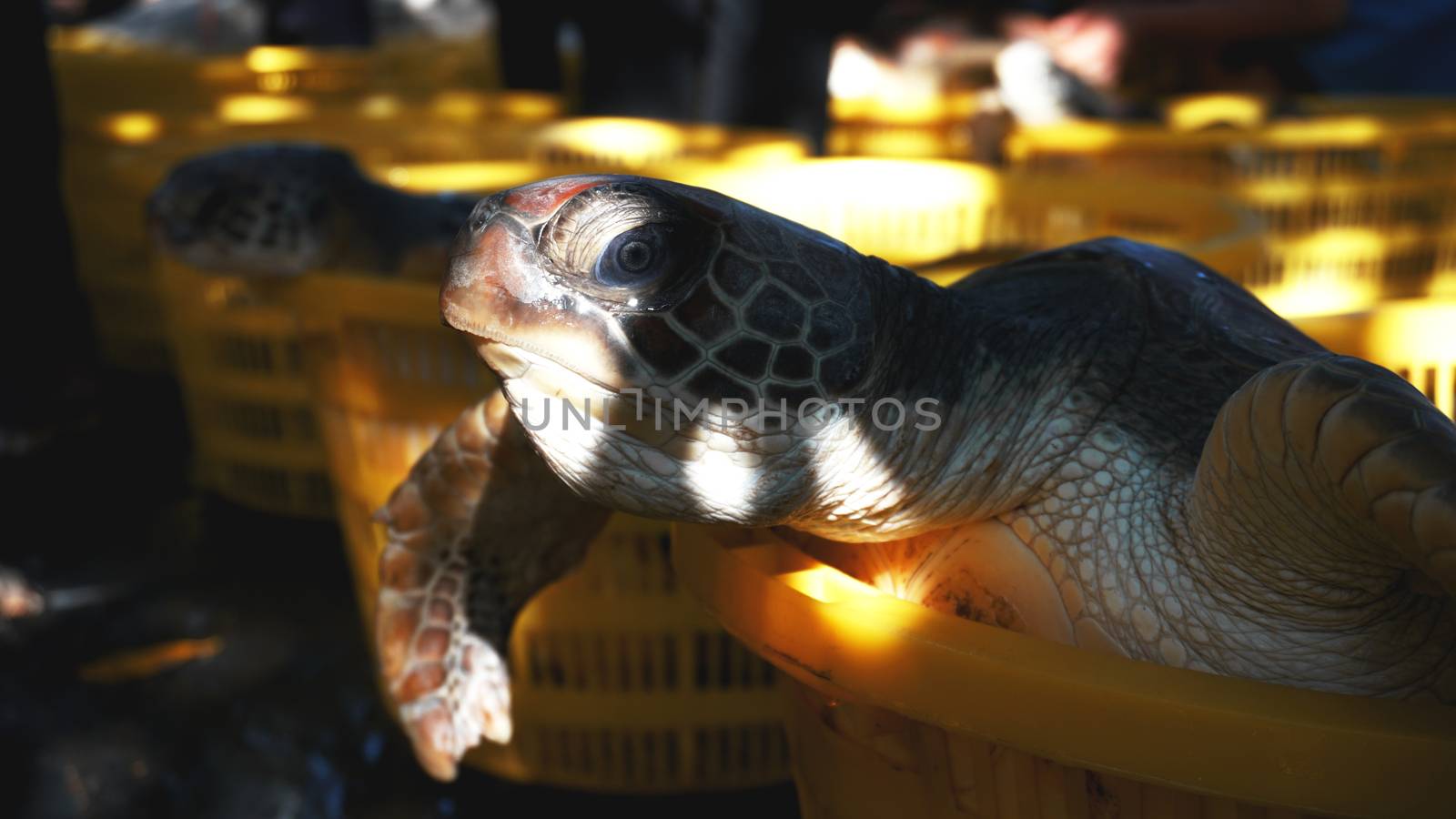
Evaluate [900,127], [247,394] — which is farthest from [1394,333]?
[900,127]

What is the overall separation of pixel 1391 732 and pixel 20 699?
191cm

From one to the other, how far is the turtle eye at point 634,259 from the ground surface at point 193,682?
104 centimetres

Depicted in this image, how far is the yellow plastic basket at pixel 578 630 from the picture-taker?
4.60ft

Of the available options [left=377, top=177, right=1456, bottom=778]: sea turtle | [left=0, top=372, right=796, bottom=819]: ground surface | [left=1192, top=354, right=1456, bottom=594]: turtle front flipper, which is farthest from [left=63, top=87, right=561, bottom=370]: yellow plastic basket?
[left=1192, top=354, right=1456, bottom=594]: turtle front flipper

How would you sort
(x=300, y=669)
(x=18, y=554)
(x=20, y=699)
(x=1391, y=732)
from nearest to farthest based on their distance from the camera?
(x=1391, y=732), (x=20, y=699), (x=300, y=669), (x=18, y=554)

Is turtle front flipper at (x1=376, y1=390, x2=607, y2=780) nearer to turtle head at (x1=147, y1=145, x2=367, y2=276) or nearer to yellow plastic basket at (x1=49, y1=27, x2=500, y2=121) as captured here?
turtle head at (x1=147, y1=145, x2=367, y2=276)

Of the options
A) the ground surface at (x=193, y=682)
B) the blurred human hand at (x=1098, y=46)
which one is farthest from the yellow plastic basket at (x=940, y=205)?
the blurred human hand at (x=1098, y=46)

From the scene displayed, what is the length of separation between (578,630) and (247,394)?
1190 mm

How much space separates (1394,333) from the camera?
126cm

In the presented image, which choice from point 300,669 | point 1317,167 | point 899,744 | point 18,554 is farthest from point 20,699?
point 1317,167

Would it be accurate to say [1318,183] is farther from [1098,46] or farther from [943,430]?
[1098,46]

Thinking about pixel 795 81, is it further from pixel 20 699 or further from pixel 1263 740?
pixel 1263 740

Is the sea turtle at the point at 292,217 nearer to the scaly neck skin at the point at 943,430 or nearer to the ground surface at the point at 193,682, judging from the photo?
the ground surface at the point at 193,682

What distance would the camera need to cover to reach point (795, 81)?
10.7 ft
